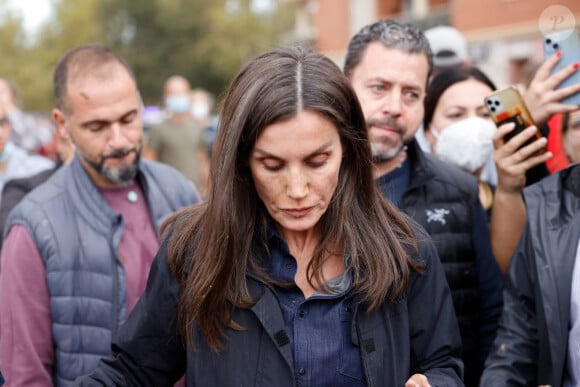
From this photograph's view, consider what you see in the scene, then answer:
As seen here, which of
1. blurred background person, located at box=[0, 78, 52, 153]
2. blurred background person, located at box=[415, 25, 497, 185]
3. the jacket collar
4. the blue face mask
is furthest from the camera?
the blue face mask

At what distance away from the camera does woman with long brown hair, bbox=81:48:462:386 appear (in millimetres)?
2029

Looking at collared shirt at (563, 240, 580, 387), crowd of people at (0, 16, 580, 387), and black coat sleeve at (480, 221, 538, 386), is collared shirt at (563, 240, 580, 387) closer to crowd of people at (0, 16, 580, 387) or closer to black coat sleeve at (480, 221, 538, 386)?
crowd of people at (0, 16, 580, 387)

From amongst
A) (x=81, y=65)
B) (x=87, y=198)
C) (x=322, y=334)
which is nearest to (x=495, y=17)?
(x=81, y=65)

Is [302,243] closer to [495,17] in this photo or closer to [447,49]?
[447,49]

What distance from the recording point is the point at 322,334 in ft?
6.70

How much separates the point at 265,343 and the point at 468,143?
187 cm

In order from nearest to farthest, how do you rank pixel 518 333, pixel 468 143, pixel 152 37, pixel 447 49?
pixel 518 333 → pixel 468 143 → pixel 447 49 → pixel 152 37

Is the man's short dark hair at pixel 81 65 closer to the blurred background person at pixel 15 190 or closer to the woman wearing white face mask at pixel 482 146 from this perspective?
the blurred background person at pixel 15 190

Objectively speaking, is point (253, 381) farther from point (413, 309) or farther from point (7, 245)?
point (7, 245)

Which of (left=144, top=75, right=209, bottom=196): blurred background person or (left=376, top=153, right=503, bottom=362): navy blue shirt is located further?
(left=144, top=75, right=209, bottom=196): blurred background person

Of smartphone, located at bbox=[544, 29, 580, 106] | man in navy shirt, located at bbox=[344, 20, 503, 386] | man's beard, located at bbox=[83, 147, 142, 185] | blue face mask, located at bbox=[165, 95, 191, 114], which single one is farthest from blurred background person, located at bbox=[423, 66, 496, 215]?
blue face mask, located at bbox=[165, 95, 191, 114]

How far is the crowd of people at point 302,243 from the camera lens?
2049mm

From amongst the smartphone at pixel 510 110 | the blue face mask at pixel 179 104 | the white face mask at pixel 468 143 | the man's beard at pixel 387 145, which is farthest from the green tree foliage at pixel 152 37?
the smartphone at pixel 510 110

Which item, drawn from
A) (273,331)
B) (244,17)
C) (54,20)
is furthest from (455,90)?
(54,20)
